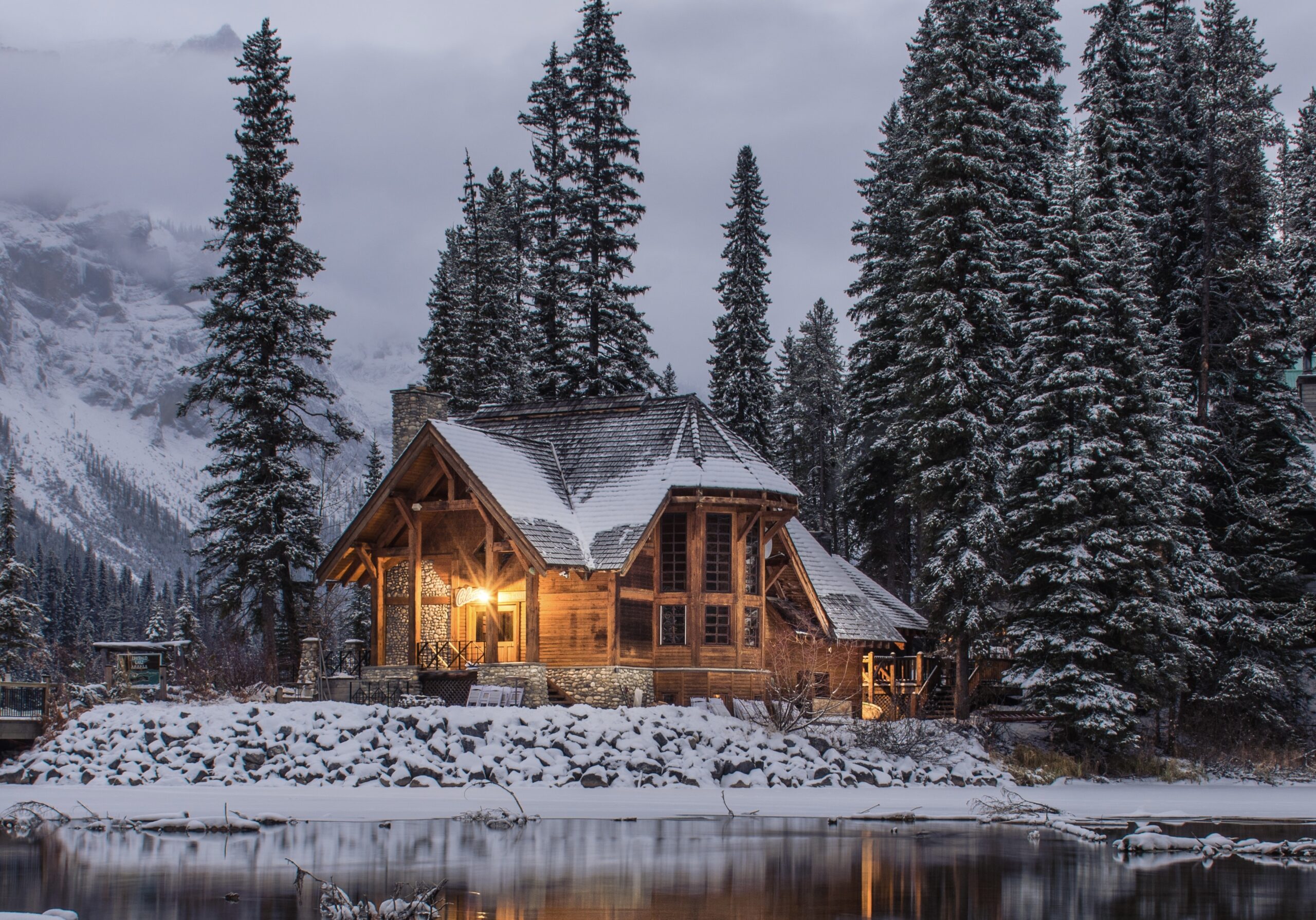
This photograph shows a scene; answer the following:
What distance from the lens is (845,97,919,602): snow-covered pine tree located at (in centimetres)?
4556

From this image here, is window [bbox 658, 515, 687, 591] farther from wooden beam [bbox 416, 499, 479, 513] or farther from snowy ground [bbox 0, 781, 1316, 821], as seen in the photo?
snowy ground [bbox 0, 781, 1316, 821]

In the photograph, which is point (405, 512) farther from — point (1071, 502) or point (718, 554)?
point (1071, 502)

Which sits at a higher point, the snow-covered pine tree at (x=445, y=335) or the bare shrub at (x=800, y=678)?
the snow-covered pine tree at (x=445, y=335)

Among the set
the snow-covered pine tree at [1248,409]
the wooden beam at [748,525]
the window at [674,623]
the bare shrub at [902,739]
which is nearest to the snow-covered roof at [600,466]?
the wooden beam at [748,525]

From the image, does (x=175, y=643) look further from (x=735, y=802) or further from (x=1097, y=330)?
(x=1097, y=330)

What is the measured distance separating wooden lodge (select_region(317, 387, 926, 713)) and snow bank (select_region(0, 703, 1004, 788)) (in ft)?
13.2

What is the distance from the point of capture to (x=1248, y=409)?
121ft

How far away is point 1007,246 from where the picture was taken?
36.8 metres

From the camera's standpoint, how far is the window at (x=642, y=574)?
3344 centimetres

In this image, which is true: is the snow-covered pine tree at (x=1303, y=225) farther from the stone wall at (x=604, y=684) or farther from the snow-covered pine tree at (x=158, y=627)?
the snow-covered pine tree at (x=158, y=627)

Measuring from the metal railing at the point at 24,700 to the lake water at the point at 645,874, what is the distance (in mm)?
9812

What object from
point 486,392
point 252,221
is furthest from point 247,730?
point 486,392

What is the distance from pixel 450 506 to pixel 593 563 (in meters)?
3.71

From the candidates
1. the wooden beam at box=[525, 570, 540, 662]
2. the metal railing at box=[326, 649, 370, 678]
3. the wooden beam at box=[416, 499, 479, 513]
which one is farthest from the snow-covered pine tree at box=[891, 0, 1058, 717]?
the metal railing at box=[326, 649, 370, 678]
